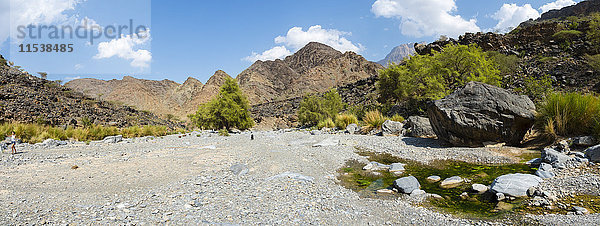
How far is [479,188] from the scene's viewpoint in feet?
15.3

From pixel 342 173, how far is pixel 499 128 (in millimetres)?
5542

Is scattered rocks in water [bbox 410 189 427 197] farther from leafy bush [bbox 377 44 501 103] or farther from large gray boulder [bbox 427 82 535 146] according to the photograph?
leafy bush [bbox 377 44 501 103]

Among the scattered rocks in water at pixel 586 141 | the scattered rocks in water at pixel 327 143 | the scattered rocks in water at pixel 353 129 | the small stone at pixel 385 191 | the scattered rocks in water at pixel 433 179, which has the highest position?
the scattered rocks in water at pixel 353 129

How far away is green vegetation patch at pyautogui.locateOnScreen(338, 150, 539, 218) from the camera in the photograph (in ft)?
13.0

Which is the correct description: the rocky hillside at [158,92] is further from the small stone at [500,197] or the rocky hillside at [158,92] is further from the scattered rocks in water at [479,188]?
the small stone at [500,197]

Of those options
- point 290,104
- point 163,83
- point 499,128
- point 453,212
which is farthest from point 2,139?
point 163,83

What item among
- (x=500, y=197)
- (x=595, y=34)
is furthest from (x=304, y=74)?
(x=500, y=197)

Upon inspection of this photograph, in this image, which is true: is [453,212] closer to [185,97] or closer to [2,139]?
[2,139]

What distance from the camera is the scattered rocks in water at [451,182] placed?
201 inches

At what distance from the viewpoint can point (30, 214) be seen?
3.60 meters

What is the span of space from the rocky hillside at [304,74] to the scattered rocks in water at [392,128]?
5664cm

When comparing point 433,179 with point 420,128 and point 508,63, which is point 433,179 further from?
point 508,63

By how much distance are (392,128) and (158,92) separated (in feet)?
264

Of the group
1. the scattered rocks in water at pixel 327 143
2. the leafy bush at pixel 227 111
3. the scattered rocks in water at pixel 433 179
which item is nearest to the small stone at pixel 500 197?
the scattered rocks in water at pixel 433 179
